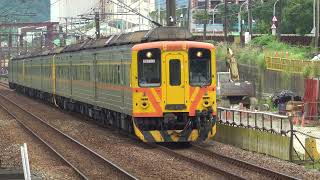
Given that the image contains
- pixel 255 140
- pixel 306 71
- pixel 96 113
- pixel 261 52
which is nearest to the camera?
pixel 255 140

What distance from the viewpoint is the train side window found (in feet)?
59.7

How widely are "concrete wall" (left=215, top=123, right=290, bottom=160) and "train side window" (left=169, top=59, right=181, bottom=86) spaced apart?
2064mm

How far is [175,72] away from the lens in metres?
18.2

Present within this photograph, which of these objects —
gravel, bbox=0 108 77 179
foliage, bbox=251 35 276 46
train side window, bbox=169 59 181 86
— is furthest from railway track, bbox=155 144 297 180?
foliage, bbox=251 35 276 46

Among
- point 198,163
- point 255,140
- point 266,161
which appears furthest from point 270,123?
point 198,163

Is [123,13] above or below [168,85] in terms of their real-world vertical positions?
above

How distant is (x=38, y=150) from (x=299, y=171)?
7.63 m

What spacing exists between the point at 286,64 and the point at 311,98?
8790 millimetres

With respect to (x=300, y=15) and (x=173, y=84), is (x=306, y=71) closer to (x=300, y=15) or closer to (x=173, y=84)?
(x=173, y=84)

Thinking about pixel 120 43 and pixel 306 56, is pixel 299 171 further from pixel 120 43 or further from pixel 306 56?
pixel 306 56

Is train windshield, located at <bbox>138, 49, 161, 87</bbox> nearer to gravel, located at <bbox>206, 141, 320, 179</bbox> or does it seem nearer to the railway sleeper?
the railway sleeper

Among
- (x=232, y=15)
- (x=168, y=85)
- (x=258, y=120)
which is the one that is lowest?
(x=258, y=120)

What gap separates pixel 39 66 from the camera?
42.2 m

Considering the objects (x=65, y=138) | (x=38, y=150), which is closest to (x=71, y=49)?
(x=65, y=138)
